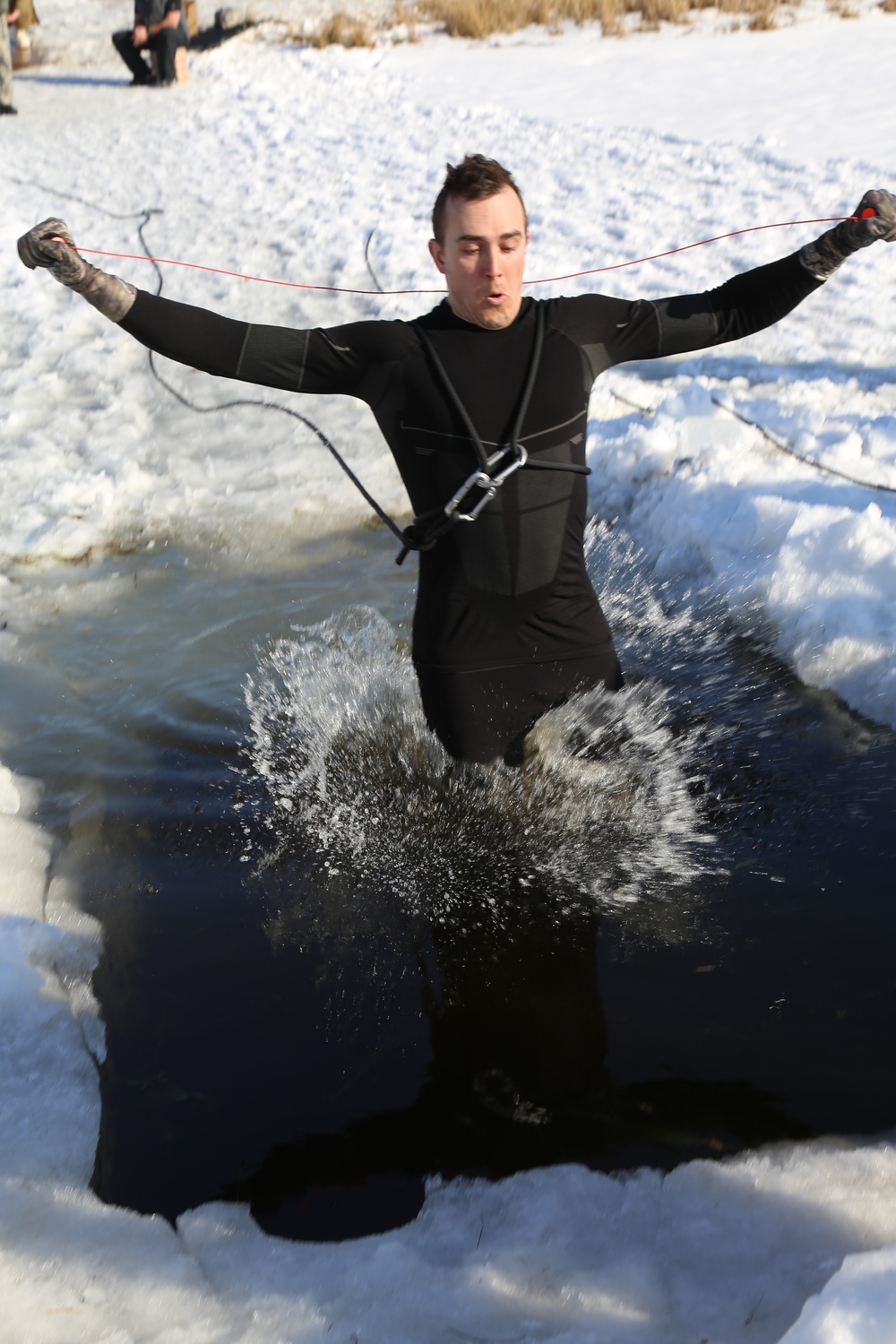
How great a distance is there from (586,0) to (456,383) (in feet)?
54.0

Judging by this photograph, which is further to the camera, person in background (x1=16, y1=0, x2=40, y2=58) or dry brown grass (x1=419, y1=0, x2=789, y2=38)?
person in background (x1=16, y1=0, x2=40, y2=58)

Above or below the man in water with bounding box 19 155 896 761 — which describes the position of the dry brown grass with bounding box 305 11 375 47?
above

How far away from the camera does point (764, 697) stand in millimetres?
3668

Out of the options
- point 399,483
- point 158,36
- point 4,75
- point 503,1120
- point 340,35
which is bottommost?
point 503,1120

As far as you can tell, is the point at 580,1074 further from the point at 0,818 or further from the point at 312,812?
the point at 0,818

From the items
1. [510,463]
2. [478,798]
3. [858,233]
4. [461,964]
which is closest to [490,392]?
[510,463]

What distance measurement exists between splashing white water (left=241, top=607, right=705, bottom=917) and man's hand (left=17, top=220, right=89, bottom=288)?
1558 millimetres

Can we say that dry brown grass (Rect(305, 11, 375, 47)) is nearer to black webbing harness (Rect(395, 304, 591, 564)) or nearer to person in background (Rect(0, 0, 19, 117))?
person in background (Rect(0, 0, 19, 117))

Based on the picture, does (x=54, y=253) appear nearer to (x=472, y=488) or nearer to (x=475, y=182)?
(x=475, y=182)

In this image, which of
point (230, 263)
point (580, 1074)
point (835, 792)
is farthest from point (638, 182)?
point (580, 1074)

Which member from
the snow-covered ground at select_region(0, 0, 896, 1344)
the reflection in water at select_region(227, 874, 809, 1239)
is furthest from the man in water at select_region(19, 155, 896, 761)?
the snow-covered ground at select_region(0, 0, 896, 1344)

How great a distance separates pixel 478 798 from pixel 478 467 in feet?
3.14

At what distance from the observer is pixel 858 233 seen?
289cm

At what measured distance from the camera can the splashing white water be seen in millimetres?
3031
